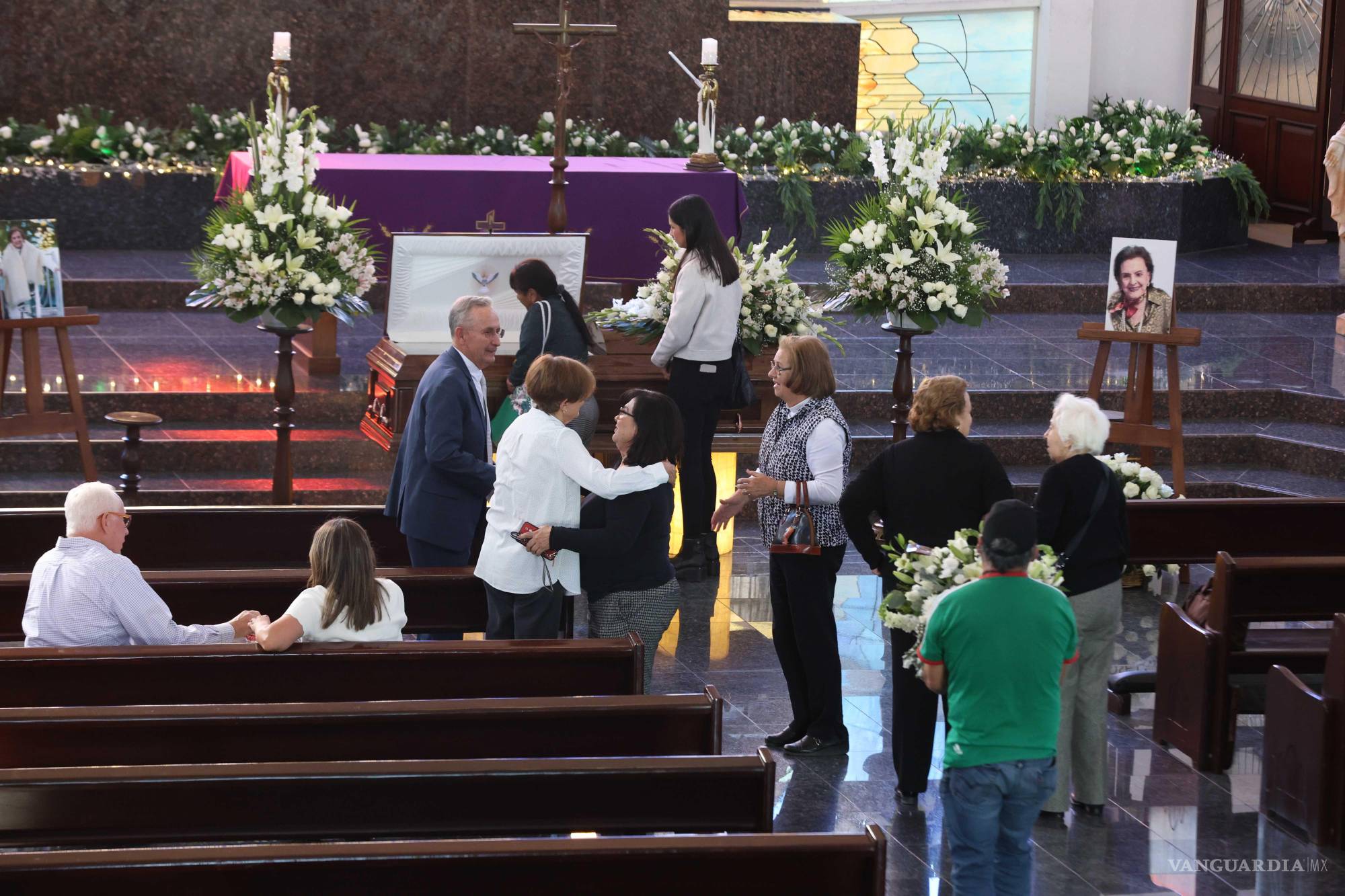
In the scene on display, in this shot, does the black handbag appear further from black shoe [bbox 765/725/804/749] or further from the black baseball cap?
the black baseball cap

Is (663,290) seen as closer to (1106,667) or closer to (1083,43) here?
(1106,667)

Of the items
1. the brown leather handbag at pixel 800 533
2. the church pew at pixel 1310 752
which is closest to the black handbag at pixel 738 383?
the brown leather handbag at pixel 800 533

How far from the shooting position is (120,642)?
16.7 feet

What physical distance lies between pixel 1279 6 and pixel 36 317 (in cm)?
1108

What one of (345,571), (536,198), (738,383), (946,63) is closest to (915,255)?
(738,383)

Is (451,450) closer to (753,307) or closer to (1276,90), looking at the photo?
(753,307)

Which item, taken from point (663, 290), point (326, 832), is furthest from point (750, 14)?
point (326, 832)

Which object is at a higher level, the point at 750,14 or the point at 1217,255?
the point at 750,14

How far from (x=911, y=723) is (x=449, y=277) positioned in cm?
369

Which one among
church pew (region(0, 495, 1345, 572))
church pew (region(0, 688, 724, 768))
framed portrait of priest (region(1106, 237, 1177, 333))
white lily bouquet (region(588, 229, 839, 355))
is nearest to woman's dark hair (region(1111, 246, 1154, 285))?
framed portrait of priest (region(1106, 237, 1177, 333))

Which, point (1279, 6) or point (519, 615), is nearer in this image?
point (519, 615)

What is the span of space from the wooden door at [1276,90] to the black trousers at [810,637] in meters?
10.2

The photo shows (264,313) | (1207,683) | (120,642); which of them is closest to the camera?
(120,642)

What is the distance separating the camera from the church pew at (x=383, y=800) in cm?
380
